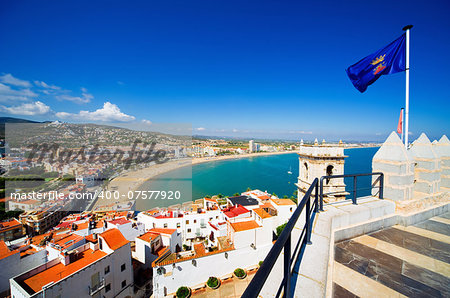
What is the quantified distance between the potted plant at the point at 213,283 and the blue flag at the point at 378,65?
35.6 ft

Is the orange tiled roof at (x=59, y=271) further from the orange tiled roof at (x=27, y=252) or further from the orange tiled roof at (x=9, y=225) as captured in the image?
the orange tiled roof at (x=9, y=225)

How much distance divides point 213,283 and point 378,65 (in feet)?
38.0

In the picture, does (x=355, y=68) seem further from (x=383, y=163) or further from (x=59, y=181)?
(x=59, y=181)

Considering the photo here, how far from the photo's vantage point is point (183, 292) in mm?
8977

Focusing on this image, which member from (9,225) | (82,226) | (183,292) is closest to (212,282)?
(183,292)

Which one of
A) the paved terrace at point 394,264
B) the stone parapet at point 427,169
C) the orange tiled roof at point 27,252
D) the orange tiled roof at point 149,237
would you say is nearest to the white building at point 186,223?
the orange tiled roof at point 149,237

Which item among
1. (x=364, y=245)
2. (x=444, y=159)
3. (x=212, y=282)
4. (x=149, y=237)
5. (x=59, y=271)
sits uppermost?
(x=444, y=159)

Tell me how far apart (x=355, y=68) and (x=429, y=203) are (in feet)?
14.1

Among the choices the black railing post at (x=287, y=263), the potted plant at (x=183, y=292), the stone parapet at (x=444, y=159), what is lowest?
the potted plant at (x=183, y=292)

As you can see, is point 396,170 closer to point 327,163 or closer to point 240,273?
point 327,163

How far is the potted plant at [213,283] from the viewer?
31.0ft

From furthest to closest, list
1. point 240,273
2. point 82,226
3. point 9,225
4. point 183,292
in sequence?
point 9,225 → point 82,226 → point 240,273 → point 183,292

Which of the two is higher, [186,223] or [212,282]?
[186,223]

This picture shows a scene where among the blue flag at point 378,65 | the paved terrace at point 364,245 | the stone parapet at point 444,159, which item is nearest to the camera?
the paved terrace at point 364,245
